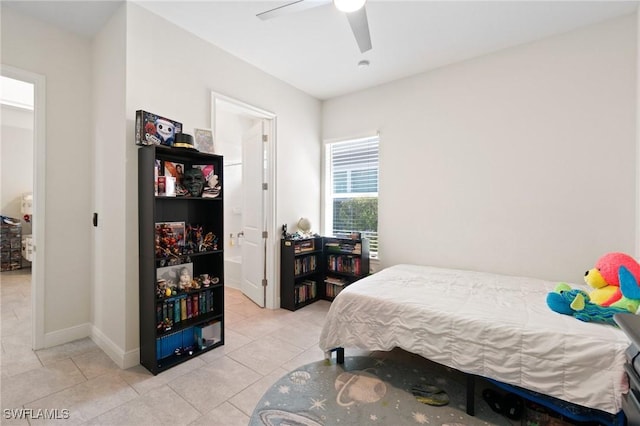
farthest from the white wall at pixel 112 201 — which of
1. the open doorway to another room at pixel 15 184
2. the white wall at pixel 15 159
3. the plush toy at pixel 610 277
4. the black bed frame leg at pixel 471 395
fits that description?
the white wall at pixel 15 159

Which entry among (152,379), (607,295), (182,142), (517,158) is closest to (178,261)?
(152,379)

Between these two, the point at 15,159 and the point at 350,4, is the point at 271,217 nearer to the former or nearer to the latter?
the point at 350,4

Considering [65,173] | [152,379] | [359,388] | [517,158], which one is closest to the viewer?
[359,388]

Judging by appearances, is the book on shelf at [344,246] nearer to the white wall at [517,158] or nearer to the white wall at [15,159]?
the white wall at [517,158]

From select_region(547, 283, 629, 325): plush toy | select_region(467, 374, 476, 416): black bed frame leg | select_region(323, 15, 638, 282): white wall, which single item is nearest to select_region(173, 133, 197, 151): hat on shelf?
select_region(323, 15, 638, 282): white wall

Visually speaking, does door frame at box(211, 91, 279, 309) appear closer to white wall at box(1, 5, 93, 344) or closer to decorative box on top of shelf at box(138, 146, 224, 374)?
decorative box on top of shelf at box(138, 146, 224, 374)

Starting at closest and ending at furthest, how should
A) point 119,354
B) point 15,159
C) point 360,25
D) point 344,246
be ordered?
1. point 360,25
2. point 119,354
3. point 344,246
4. point 15,159

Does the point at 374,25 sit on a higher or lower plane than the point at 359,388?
higher

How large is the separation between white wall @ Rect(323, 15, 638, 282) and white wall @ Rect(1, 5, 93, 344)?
3237mm

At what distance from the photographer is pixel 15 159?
5656 mm

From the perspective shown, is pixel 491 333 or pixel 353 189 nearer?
pixel 491 333

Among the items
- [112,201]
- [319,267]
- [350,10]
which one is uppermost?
[350,10]

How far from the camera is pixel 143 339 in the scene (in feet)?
7.33

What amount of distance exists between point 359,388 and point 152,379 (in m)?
1.53
